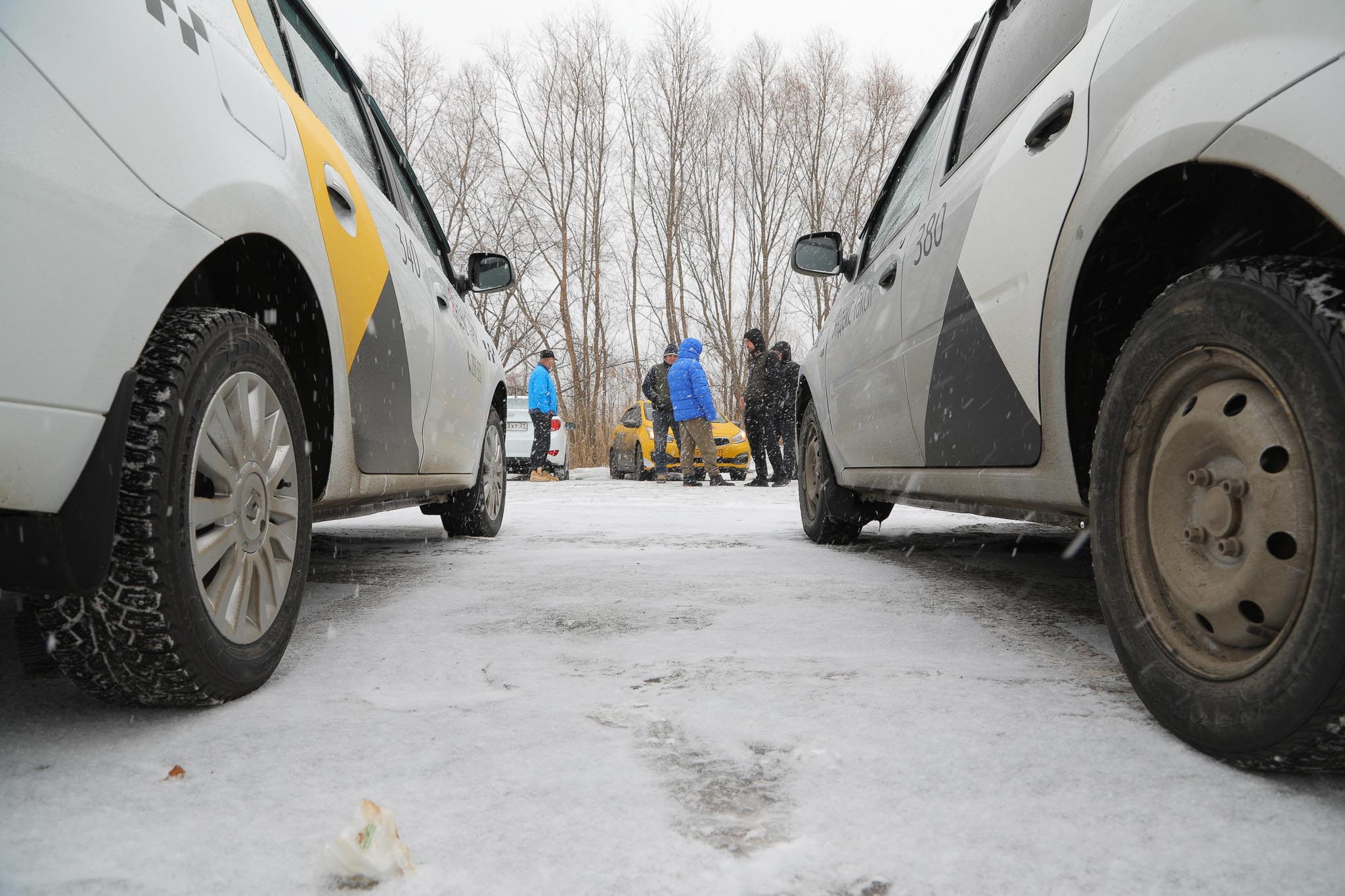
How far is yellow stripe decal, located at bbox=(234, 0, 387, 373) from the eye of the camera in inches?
76.8

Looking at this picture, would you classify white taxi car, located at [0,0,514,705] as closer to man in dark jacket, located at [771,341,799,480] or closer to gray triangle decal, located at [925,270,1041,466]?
gray triangle decal, located at [925,270,1041,466]

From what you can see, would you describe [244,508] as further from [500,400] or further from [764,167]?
[764,167]

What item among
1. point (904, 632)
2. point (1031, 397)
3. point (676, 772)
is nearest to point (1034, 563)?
point (904, 632)

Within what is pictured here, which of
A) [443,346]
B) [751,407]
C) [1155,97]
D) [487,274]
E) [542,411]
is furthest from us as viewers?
[542,411]

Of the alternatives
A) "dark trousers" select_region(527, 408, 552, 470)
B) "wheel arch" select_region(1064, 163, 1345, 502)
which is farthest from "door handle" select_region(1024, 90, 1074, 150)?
"dark trousers" select_region(527, 408, 552, 470)

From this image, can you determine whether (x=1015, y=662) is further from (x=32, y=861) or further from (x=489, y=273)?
(x=489, y=273)

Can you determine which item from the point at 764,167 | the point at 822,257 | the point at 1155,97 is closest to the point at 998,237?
the point at 1155,97

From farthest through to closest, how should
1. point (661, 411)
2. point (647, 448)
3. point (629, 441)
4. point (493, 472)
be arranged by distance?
1. point (629, 441)
2. point (647, 448)
3. point (661, 411)
4. point (493, 472)

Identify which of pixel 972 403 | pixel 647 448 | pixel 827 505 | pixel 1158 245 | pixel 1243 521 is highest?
pixel 1158 245

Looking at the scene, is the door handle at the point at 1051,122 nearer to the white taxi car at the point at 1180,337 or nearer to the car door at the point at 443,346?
the white taxi car at the point at 1180,337

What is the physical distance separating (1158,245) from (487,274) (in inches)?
129

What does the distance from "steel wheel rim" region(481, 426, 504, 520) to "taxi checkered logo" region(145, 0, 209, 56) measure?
2879 mm

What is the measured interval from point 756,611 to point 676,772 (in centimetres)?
115

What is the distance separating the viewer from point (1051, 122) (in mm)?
1751
